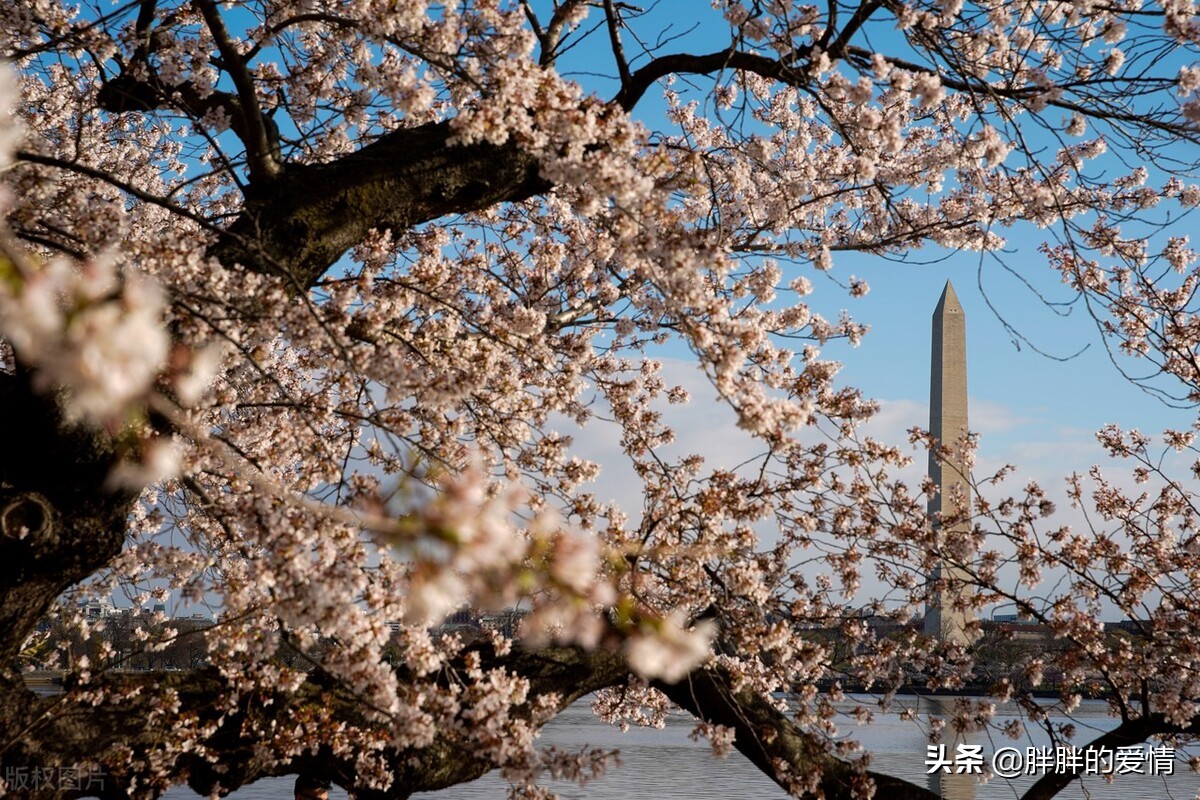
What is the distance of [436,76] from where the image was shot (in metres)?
3.95

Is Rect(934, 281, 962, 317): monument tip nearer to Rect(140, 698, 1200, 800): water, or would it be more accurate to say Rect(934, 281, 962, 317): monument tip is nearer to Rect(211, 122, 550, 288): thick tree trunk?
Rect(140, 698, 1200, 800): water

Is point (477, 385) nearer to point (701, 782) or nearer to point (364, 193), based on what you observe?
point (364, 193)

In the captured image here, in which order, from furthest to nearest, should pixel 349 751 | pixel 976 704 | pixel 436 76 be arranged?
1. pixel 976 704
2. pixel 349 751
3. pixel 436 76

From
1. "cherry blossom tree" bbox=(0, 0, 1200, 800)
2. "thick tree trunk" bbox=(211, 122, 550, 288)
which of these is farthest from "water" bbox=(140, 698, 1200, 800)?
"thick tree trunk" bbox=(211, 122, 550, 288)

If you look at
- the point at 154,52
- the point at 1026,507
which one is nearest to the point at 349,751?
the point at 154,52

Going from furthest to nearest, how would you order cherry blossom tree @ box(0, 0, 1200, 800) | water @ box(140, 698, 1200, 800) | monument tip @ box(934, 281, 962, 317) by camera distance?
monument tip @ box(934, 281, 962, 317)
water @ box(140, 698, 1200, 800)
cherry blossom tree @ box(0, 0, 1200, 800)

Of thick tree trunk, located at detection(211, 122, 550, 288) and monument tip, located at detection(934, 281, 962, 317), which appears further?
monument tip, located at detection(934, 281, 962, 317)

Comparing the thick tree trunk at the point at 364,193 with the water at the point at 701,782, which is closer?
the thick tree trunk at the point at 364,193

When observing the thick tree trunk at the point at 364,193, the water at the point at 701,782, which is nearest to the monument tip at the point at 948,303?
the water at the point at 701,782

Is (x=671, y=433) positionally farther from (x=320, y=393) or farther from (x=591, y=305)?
(x=320, y=393)

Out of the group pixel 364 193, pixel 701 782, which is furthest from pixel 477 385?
pixel 701 782

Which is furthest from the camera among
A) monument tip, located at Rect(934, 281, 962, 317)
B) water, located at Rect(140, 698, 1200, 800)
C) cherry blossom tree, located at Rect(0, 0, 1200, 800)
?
monument tip, located at Rect(934, 281, 962, 317)

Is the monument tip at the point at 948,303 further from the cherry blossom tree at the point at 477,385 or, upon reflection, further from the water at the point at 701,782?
the cherry blossom tree at the point at 477,385

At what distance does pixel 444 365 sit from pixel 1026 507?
389 cm
